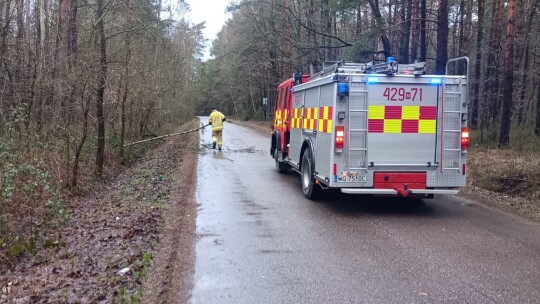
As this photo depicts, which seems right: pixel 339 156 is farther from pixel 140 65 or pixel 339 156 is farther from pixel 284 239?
pixel 140 65

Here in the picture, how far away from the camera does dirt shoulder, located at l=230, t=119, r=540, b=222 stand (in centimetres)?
891

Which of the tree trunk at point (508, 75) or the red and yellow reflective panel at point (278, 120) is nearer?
the red and yellow reflective panel at point (278, 120)

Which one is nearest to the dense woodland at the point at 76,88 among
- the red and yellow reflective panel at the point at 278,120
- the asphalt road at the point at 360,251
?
the red and yellow reflective panel at the point at 278,120

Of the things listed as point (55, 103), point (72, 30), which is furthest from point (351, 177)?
point (72, 30)

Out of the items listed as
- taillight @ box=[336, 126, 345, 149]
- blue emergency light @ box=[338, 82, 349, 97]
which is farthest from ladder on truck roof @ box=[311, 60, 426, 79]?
taillight @ box=[336, 126, 345, 149]

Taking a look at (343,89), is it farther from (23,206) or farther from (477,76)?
(477,76)

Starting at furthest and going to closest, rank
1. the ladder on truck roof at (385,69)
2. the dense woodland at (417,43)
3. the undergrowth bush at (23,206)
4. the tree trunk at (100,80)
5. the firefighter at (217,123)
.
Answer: the firefighter at (217,123) < the dense woodland at (417,43) < the tree trunk at (100,80) < the ladder on truck roof at (385,69) < the undergrowth bush at (23,206)

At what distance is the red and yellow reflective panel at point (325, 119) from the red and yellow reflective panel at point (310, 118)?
11.9 inches

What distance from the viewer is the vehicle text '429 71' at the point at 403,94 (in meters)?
7.93

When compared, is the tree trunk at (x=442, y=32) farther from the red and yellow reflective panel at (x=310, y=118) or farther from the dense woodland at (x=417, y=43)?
the red and yellow reflective panel at (x=310, y=118)

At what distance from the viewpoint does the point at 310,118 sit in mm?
9586

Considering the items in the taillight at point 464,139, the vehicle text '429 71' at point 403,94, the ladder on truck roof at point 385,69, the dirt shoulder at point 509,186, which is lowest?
the dirt shoulder at point 509,186

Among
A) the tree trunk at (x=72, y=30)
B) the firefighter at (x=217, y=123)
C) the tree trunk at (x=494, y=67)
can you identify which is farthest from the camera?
the tree trunk at (x=494, y=67)

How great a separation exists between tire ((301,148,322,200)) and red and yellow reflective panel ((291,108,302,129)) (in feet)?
3.50
